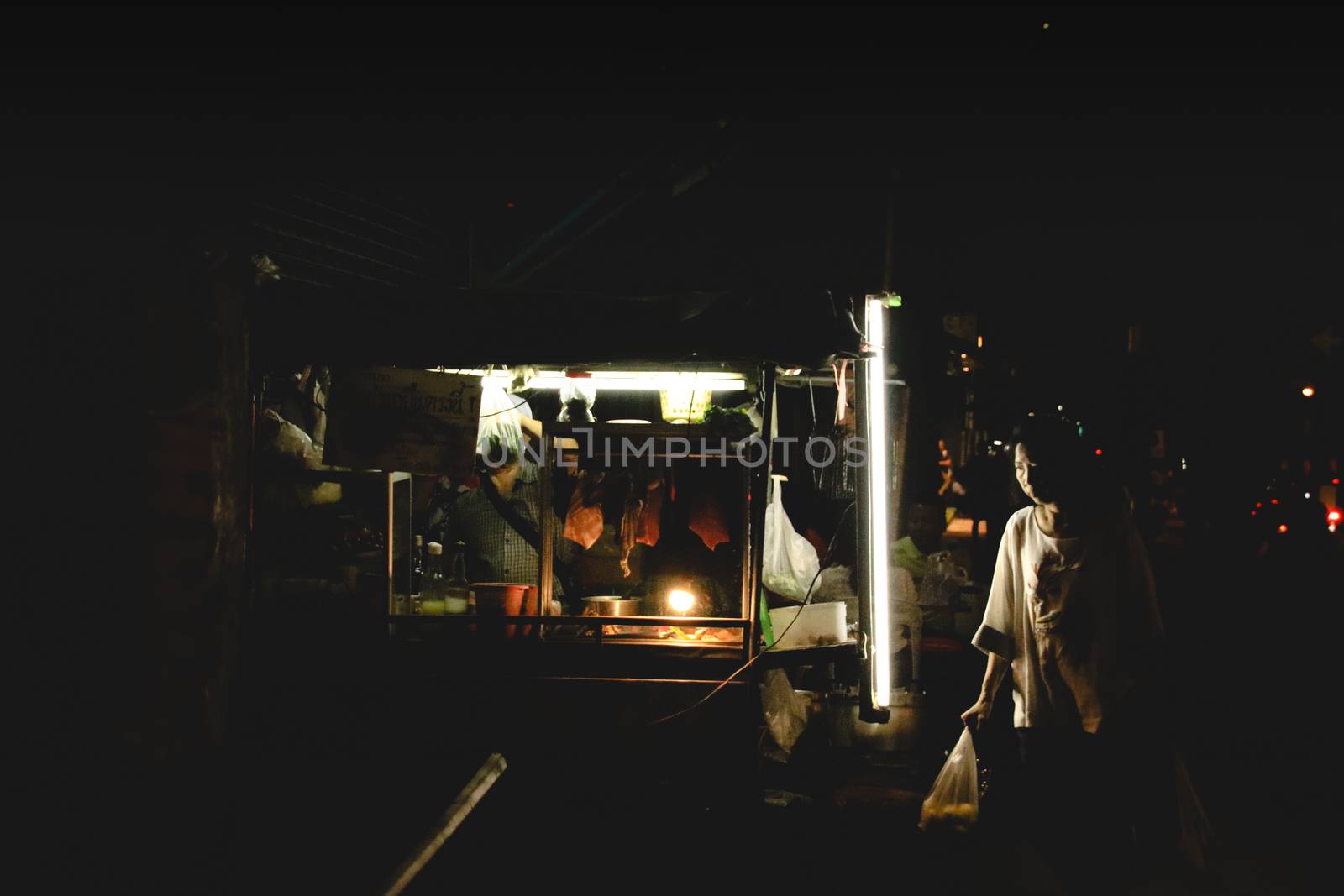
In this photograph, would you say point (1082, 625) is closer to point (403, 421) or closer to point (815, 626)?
point (815, 626)

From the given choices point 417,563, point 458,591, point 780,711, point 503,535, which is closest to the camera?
point 458,591

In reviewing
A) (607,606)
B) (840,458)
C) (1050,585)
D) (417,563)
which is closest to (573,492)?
(607,606)

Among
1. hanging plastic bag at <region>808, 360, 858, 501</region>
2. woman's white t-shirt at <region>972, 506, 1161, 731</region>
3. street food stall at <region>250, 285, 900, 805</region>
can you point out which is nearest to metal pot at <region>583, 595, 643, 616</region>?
street food stall at <region>250, 285, 900, 805</region>

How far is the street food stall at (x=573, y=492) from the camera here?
18.6 ft

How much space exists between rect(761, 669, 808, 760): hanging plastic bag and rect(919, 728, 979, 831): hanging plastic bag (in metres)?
1.38

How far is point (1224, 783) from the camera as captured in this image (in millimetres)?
7852

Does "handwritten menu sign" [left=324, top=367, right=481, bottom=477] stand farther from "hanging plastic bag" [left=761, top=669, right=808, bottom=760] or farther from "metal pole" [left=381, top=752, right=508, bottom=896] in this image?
"hanging plastic bag" [left=761, top=669, right=808, bottom=760]

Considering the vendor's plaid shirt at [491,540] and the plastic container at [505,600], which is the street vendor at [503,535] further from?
the plastic container at [505,600]

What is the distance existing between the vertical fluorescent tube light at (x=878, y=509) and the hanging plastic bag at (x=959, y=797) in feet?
4.27

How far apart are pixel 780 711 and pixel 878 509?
258cm

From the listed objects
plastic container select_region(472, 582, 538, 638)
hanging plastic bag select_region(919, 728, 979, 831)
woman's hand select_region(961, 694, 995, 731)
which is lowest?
hanging plastic bag select_region(919, 728, 979, 831)

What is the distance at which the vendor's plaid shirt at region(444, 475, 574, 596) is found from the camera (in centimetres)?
782

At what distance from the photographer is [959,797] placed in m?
6.51

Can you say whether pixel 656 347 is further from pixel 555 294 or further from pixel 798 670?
pixel 798 670
